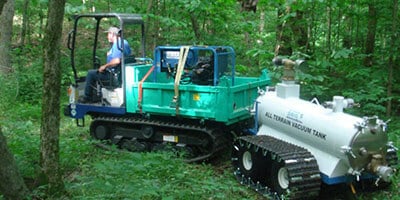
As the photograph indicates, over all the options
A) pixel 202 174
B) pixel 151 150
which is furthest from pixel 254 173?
pixel 151 150

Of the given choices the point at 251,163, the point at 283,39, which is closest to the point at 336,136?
the point at 251,163

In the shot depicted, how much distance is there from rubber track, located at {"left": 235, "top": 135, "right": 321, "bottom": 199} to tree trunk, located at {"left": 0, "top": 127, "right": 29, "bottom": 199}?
10.2 feet

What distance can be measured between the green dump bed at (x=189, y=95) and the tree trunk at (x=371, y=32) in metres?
3.21

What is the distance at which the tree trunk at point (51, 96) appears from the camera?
15.7ft


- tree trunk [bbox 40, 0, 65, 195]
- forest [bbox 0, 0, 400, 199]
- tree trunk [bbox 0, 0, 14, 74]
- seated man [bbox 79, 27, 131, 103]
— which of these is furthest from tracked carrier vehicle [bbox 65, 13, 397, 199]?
tree trunk [bbox 0, 0, 14, 74]

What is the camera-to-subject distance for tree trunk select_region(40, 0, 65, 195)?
4.77 meters

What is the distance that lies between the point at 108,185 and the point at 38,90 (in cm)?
857

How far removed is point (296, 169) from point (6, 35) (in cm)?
1075

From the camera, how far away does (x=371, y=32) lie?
36.7 ft

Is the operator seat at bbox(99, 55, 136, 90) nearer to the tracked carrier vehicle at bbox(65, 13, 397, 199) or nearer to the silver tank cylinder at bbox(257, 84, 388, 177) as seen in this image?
the tracked carrier vehicle at bbox(65, 13, 397, 199)

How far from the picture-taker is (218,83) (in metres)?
7.89

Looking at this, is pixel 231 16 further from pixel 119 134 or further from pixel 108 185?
pixel 108 185

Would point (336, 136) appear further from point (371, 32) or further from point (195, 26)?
point (195, 26)

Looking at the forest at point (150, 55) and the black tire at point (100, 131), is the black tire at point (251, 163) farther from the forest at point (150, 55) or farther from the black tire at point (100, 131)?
the black tire at point (100, 131)
